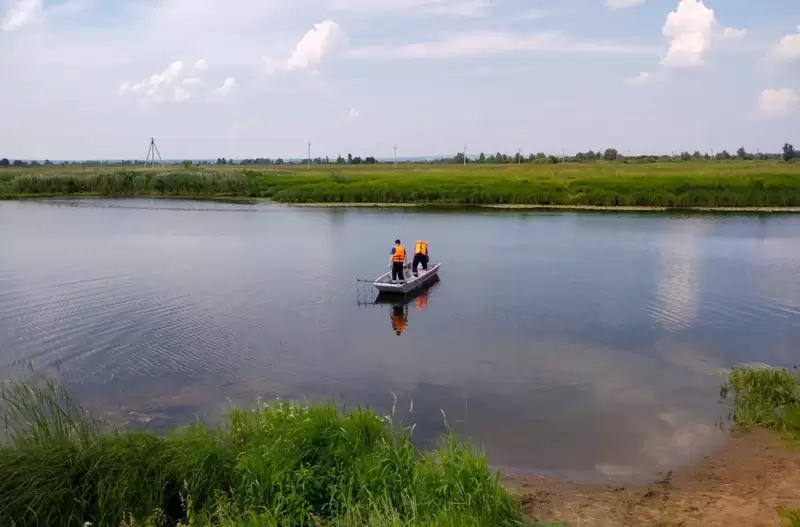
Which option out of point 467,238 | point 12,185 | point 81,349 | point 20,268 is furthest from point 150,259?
point 12,185

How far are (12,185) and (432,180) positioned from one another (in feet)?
111

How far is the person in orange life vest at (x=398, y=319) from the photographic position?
1562 centimetres

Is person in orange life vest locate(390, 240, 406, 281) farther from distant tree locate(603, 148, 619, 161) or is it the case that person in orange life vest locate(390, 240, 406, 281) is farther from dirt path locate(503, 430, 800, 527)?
distant tree locate(603, 148, 619, 161)

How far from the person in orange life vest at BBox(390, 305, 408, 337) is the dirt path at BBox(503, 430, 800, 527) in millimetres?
7371

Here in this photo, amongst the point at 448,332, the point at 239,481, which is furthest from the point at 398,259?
the point at 239,481

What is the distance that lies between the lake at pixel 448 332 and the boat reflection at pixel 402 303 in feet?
0.37

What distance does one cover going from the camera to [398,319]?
16.6 m

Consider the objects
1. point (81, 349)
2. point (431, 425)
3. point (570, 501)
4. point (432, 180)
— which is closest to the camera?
point (570, 501)

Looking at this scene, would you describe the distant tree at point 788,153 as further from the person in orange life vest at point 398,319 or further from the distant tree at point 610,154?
the person in orange life vest at point 398,319

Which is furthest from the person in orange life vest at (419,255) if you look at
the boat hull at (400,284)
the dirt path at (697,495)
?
the dirt path at (697,495)

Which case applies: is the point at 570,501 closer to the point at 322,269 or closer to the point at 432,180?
the point at 322,269

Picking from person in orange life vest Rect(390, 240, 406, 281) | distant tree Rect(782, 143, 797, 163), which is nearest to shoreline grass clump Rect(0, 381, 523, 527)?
person in orange life vest Rect(390, 240, 406, 281)

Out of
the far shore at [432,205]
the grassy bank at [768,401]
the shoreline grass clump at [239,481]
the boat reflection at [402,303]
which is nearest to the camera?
the shoreline grass clump at [239,481]

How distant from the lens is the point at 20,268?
21625 mm
